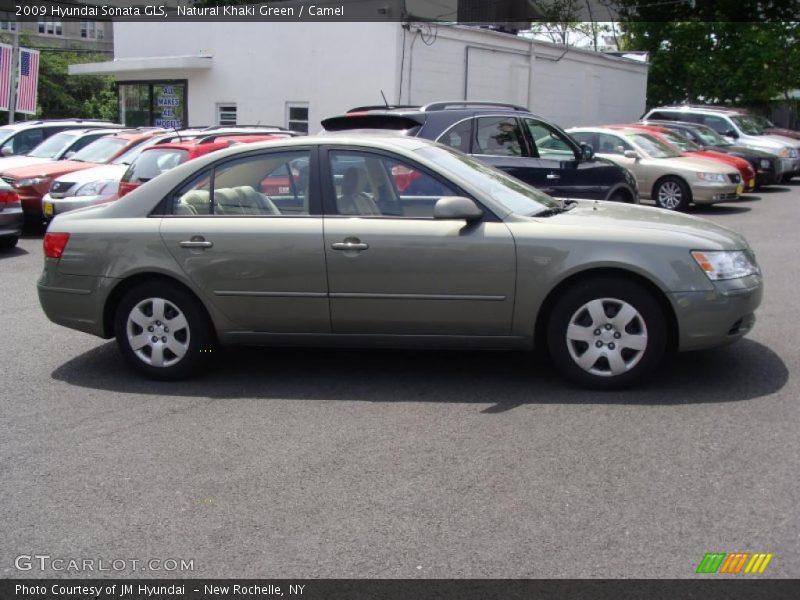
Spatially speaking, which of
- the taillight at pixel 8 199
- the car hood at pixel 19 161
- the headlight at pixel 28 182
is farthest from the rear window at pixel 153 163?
the car hood at pixel 19 161


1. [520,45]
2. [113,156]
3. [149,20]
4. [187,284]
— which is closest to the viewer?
[187,284]

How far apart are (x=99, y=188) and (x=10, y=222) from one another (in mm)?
1560

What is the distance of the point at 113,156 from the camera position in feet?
49.0

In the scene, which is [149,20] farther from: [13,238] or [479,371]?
[479,371]

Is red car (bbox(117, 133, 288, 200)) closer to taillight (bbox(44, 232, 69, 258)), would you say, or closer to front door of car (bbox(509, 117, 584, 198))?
front door of car (bbox(509, 117, 584, 198))

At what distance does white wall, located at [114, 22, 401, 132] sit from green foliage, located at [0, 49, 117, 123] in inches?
1154

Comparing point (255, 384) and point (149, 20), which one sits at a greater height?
point (149, 20)

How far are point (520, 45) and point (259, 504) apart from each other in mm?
20889

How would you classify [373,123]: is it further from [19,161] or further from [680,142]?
[680,142]

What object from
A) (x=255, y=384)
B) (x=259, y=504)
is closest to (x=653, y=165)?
(x=255, y=384)

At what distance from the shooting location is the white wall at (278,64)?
20.6 metres

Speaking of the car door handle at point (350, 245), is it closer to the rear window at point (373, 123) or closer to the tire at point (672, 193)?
the rear window at point (373, 123)

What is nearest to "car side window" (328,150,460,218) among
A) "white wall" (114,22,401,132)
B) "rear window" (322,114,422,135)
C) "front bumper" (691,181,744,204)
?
"rear window" (322,114,422,135)

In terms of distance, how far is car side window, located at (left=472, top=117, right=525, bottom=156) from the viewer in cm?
1088
